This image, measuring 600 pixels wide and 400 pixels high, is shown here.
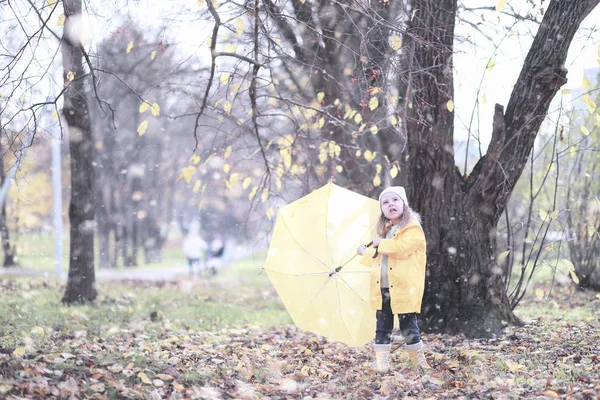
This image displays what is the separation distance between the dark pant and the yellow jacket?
0.34 ft

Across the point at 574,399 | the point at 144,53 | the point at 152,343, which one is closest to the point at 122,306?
the point at 152,343

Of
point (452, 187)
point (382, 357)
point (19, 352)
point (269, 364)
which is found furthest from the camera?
point (452, 187)

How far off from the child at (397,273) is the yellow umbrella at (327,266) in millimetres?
153

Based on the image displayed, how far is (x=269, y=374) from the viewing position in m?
5.38

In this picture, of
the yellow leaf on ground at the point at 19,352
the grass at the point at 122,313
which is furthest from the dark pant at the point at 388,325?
the grass at the point at 122,313

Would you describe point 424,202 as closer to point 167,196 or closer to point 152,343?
point 152,343

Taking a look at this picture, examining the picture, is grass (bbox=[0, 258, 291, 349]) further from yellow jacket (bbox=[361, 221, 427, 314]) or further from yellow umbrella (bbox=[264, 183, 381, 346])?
yellow jacket (bbox=[361, 221, 427, 314])

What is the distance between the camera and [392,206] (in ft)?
17.4

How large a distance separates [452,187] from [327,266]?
2.00 metres

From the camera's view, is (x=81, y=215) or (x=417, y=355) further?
(x=81, y=215)

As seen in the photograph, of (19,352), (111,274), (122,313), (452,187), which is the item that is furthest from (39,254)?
(452,187)

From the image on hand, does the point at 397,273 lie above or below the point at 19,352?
above

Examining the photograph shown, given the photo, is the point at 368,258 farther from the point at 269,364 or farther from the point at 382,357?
the point at 269,364

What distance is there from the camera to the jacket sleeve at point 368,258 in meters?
5.19
